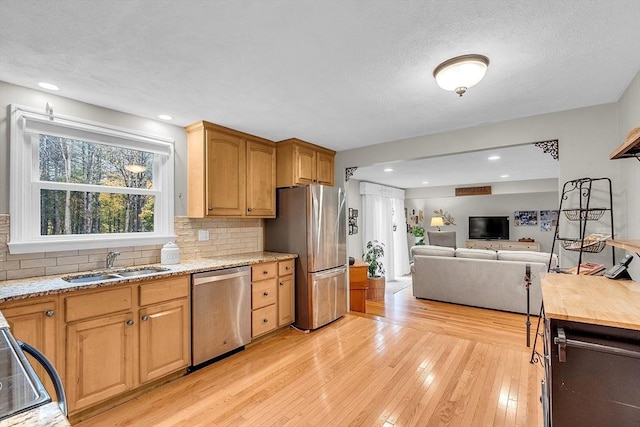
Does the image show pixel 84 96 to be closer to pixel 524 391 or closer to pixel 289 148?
pixel 289 148

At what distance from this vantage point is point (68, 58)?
1771 millimetres

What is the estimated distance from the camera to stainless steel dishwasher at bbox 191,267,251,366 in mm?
2516

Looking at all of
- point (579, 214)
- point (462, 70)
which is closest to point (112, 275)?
point (462, 70)

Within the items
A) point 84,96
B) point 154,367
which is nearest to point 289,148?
point 84,96

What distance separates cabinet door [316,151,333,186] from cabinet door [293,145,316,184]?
85mm

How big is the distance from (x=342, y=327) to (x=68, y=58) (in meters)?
3.37

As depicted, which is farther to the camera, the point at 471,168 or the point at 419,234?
the point at 419,234

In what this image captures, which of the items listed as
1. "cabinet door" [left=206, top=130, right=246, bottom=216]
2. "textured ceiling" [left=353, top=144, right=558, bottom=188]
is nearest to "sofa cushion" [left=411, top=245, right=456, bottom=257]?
"textured ceiling" [left=353, top=144, right=558, bottom=188]

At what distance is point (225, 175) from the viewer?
3102 mm

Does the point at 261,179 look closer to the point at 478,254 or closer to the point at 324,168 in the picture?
the point at 324,168

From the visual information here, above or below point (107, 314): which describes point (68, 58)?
above

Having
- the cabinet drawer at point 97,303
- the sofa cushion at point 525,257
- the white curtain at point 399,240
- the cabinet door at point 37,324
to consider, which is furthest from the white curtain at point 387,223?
the cabinet door at point 37,324

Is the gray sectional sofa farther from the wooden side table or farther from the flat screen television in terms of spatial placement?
the flat screen television

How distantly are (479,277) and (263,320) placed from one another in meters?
3.32
